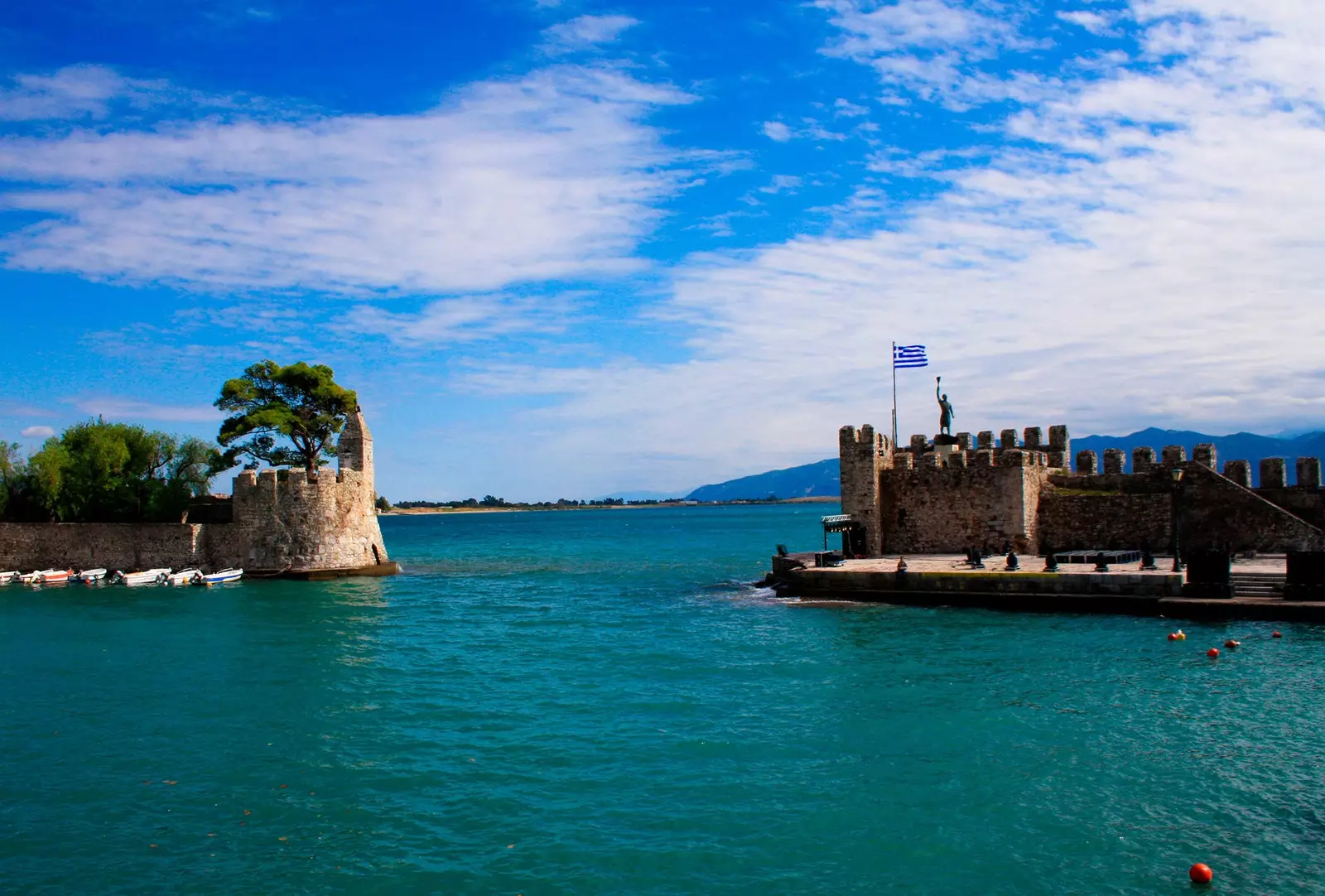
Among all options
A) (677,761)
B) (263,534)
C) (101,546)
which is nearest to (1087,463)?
(677,761)

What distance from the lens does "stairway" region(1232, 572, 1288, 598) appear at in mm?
22484

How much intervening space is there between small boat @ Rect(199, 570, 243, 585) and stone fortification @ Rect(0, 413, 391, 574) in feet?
2.66

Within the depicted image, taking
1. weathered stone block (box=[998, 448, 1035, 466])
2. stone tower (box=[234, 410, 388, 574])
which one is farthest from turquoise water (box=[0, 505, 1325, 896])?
stone tower (box=[234, 410, 388, 574])

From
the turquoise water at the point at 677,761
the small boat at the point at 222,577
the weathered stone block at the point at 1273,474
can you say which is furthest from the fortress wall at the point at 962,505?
the small boat at the point at 222,577

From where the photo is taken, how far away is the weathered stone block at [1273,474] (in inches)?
1131

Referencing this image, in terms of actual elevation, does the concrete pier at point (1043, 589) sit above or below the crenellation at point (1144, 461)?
below

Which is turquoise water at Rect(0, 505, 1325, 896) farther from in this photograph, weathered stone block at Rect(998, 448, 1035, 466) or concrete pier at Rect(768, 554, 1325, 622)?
weathered stone block at Rect(998, 448, 1035, 466)

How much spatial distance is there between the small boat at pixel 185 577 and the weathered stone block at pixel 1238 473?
4030cm

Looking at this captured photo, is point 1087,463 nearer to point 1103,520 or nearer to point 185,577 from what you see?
point 1103,520

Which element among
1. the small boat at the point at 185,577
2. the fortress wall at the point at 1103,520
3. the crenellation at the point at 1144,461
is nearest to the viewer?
the fortress wall at the point at 1103,520

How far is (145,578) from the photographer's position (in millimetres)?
40656

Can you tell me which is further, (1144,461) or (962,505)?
(962,505)

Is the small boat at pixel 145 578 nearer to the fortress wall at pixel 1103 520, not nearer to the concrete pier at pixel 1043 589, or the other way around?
the concrete pier at pixel 1043 589

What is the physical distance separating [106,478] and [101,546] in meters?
3.55
